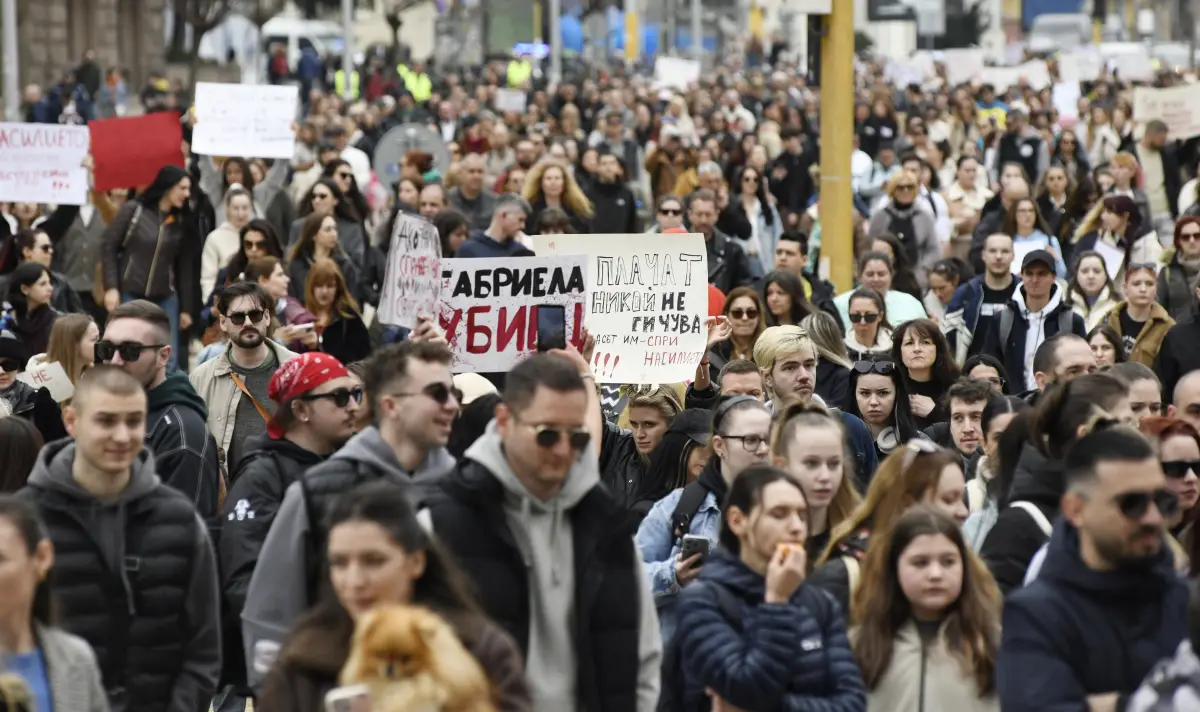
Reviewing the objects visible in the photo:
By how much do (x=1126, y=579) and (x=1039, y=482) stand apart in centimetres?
127

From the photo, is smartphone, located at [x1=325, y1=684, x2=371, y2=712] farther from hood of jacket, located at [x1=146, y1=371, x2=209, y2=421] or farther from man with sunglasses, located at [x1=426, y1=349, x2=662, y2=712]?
hood of jacket, located at [x1=146, y1=371, x2=209, y2=421]

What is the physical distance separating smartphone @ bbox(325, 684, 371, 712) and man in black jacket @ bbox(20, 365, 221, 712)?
1.77m

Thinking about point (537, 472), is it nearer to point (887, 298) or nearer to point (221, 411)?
point (221, 411)

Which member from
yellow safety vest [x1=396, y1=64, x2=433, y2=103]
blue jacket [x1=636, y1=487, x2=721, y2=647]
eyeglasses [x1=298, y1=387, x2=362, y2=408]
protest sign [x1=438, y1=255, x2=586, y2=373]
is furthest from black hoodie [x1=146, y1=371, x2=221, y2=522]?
yellow safety vest [x1=396, y1=64, x2=433, y2=103]

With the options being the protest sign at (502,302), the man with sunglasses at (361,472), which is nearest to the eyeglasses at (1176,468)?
the man with sunglasses at (361,472)

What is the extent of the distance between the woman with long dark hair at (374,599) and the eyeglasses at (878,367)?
5.10 metres

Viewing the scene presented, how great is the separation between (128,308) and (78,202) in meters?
8.46

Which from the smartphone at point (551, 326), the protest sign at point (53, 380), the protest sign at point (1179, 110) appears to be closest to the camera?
the smartphone at point (551, 326)

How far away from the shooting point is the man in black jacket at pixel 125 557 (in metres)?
5.86

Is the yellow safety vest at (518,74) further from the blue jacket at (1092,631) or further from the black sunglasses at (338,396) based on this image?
the blue jacket at (1092,631)

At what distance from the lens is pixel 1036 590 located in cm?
501

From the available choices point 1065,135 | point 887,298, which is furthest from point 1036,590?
point 1065,135

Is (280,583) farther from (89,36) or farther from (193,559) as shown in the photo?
(89,36)

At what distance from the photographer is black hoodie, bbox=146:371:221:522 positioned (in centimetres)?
740
